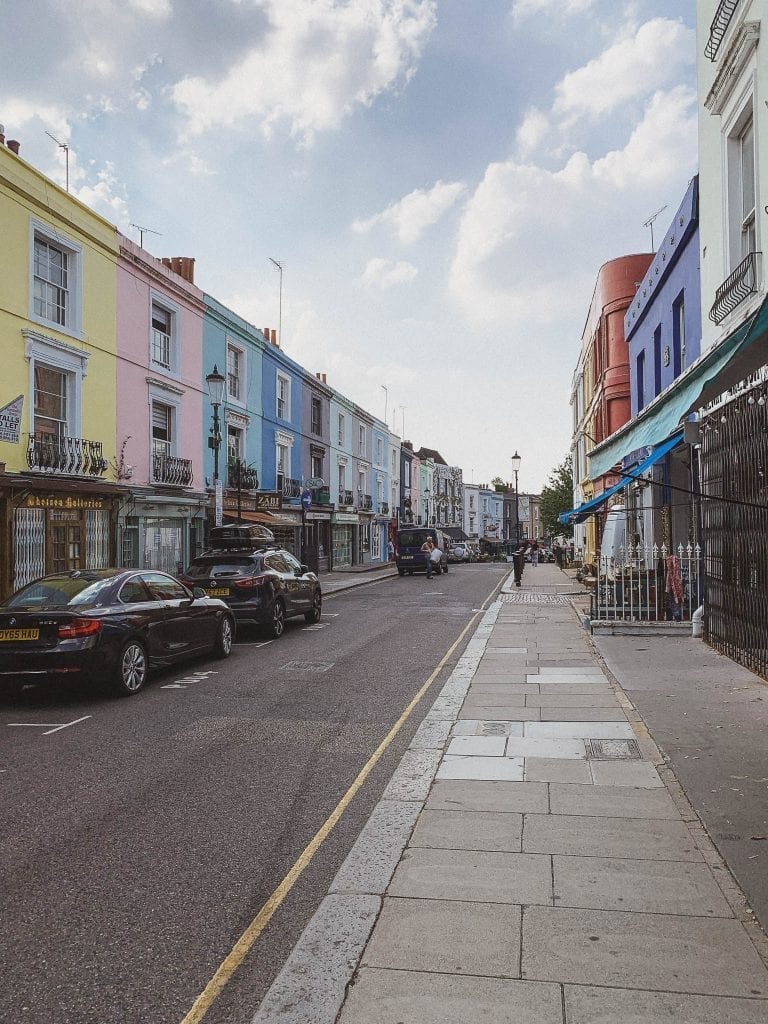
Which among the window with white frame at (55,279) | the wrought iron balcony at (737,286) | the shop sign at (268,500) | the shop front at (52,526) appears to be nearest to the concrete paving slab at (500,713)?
the wrought iron balcony at (737,286)

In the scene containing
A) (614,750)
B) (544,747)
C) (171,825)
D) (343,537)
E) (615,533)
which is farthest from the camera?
(343,537)

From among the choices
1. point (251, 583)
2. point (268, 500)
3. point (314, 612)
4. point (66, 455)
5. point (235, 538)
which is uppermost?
point (66, 455)

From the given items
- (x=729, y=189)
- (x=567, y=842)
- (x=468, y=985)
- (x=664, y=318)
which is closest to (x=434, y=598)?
(x=664, y=318)

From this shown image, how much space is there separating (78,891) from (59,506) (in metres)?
13.7

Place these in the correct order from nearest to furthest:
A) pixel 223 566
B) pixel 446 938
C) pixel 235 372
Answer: pixel 446 938 < pixel 223 566 < pixel 235 372

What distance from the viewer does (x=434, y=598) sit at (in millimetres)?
21828

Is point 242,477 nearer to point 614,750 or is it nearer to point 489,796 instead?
point 614,750

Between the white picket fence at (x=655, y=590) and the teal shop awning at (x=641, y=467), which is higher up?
the teal shop awning at (x=641, y=467)

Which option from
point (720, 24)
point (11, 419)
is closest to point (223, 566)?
point (11, 419)

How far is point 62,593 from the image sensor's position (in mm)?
8898

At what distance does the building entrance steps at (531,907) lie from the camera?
110 inches

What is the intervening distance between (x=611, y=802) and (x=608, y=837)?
596 mm

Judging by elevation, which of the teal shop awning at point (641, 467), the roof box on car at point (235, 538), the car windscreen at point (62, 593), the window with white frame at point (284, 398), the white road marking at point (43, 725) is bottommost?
the white road marking at point (43, 725)

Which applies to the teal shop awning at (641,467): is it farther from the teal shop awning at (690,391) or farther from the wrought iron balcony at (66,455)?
the wrought iron balcony at (66,455)
